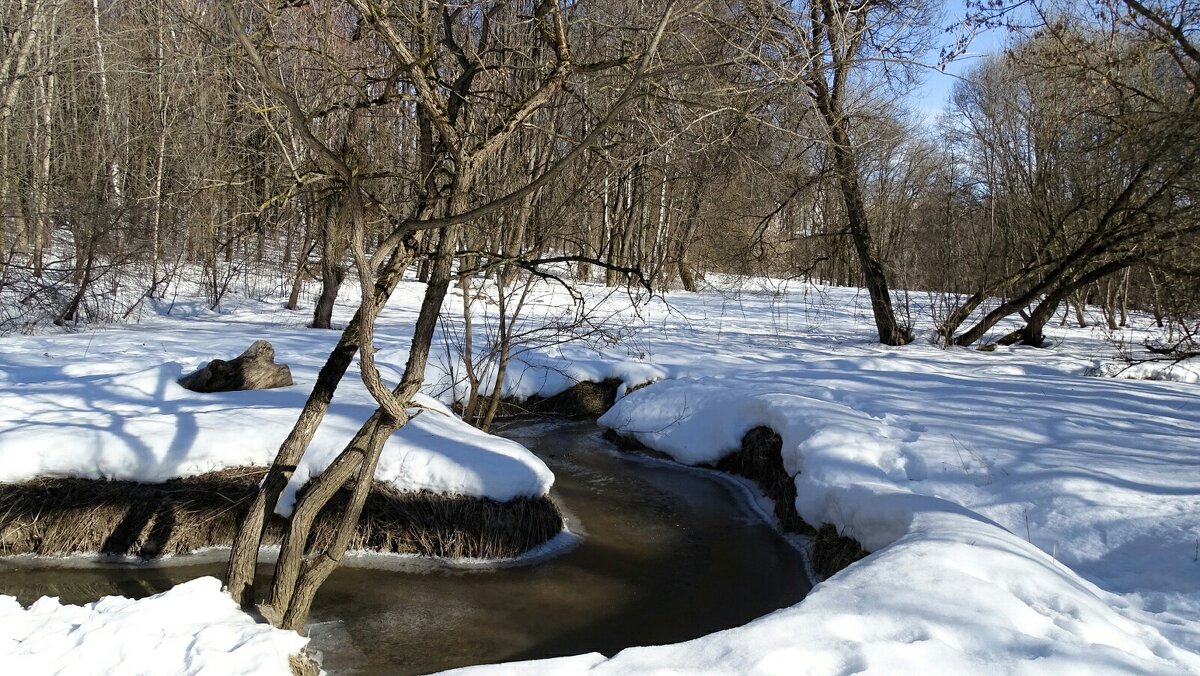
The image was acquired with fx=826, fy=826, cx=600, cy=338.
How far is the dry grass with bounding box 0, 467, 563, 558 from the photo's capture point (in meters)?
6.29

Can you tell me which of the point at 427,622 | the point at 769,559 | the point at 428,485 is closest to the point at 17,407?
the point at 428,485

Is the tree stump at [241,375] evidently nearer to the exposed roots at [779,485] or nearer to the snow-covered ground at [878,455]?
the snow-covered ground at [878,455]

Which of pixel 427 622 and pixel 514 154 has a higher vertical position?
pixel 514 154

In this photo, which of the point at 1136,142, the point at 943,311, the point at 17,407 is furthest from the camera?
the point at 943,311

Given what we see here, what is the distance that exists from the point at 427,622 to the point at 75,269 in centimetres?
988

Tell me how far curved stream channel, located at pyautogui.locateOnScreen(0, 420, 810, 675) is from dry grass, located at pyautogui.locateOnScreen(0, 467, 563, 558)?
24 centimetres

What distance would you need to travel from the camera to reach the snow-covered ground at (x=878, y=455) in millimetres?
3359

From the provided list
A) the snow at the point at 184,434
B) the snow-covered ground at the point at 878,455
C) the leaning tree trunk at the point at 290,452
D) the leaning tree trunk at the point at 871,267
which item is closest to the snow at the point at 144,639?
the leaning tree trunk at the point at 290,452

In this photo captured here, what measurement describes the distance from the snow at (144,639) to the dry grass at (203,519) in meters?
2.50

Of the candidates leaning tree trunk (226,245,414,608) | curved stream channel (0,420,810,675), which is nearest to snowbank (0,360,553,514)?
curved stream channel (0,420,810,675)

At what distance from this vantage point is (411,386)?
15.2 ft

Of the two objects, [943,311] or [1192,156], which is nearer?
[1192,156]

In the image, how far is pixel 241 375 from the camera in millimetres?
8219

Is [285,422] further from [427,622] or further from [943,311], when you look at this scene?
[943,311]
